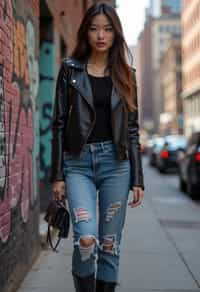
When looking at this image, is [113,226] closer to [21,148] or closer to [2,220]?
[2,220]

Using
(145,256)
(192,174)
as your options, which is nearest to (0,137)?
(145,256)

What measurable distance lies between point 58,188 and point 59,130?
14.1 inches

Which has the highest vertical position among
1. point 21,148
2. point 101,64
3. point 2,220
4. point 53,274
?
point 101,64

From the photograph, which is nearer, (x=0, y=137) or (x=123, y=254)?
(x=0, y=137)

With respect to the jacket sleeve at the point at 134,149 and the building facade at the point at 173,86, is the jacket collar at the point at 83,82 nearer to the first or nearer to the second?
the jacket sleeve at the point at 134,149

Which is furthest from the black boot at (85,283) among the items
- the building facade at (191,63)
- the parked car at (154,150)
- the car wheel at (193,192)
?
the building facade at (191,63)

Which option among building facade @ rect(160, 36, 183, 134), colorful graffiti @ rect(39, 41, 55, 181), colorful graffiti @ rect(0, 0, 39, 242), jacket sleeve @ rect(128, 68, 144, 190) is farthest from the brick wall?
building facade @ rect(160, 36, 183, 134)

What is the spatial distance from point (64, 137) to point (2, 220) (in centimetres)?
87

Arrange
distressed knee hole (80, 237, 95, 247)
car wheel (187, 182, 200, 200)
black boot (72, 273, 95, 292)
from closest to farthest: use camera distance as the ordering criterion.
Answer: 1. distressed knee hole (80, 237, 95, 247)
2. black boot (72, 273, 95, 292)
3. car wheel (187, 182, 200, 200)

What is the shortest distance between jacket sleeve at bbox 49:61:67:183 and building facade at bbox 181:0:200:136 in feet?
219

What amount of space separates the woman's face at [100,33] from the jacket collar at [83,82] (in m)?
0.15

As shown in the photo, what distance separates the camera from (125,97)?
11.8ft

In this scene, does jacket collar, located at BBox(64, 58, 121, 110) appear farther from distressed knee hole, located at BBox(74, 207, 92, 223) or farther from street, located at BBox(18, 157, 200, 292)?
street, located at BBox(18, 157, 200, 292)

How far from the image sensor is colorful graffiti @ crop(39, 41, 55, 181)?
860 centimetres
